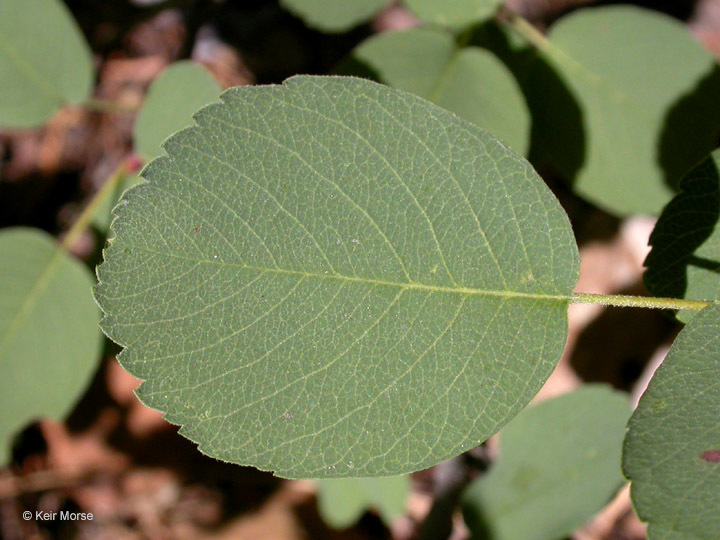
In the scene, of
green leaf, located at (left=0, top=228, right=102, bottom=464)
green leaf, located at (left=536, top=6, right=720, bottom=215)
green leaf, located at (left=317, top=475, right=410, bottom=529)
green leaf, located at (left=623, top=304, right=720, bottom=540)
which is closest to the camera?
green leaf, located at (left=623, top=304, right=720, bottom=540)

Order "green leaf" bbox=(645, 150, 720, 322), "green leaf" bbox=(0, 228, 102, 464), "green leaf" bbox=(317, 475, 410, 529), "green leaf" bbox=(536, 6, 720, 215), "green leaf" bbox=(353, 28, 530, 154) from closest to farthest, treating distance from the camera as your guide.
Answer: "green leaf" bbox=(645, 150, 720, 322), "green leaf" bbox=(353, 28, 530, 154), "green leaf" bbox=(536, 6, 720, 215), "green leaf" bbox=(0, 228, 102, 464), "green leaf" bbox=(317, 475, 410, 529)

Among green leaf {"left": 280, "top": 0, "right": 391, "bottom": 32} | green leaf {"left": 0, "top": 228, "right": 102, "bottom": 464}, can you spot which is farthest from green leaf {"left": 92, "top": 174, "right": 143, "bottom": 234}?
green leaf {"left": 280, "top": 0, "right": 391, "bottom": 32}

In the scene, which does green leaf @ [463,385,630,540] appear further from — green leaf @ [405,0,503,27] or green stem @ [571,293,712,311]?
green leaf @ [405,0,503,27]

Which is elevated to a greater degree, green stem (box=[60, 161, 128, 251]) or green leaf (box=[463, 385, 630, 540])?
green stem (box=[60, 161, 128, 251])

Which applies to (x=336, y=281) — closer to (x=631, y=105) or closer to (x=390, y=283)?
(x=390, y=283)

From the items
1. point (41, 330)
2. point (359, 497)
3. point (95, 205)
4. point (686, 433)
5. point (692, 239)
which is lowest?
point (359, 497)

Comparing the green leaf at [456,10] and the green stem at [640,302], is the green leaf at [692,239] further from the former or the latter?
the green leaf at [456,10]

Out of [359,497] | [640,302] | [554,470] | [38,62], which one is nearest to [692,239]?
[640,302]

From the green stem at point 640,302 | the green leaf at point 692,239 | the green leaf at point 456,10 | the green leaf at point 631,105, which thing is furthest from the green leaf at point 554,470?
the green leaf at point 456,10
